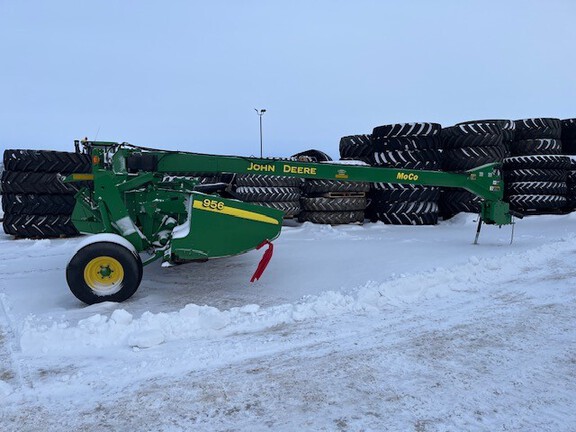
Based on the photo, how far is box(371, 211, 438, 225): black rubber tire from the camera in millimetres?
11078

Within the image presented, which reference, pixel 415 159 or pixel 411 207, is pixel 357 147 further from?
pixel 411 207

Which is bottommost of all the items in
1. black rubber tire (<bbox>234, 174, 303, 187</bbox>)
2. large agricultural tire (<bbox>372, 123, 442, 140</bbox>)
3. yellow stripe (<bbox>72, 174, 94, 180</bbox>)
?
black rubber tire (<bbox>234, 174, 303, 187</bbox>)

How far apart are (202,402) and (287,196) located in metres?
8.95

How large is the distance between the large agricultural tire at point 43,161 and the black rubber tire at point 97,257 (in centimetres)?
614

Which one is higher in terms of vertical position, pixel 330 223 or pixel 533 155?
pixel 533 155

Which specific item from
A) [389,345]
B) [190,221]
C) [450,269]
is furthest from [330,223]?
[389,345]

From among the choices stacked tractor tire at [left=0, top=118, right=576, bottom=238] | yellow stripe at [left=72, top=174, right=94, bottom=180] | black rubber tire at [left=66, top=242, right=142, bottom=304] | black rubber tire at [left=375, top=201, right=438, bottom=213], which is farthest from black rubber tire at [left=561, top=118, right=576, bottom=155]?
yellow stripe at [left=72, top=174, right=94, bottom=180]

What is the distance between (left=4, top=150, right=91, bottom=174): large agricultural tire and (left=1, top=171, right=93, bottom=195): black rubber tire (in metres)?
0.13

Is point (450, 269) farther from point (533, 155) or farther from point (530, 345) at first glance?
point (533, 155)

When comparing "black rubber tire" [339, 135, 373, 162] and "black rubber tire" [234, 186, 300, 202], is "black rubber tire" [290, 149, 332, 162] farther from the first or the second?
"black rubber tire" [234, 186, 300, 202]

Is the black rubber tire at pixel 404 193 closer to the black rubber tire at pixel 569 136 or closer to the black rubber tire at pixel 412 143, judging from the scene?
the black rubber tire at pixel 412 143

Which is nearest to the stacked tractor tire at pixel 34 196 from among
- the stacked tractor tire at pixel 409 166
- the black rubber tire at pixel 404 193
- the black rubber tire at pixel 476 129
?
the black rubber tire at pixel 404 193

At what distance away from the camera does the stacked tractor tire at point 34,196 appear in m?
9.32

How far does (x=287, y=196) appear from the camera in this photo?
11.4 meters
